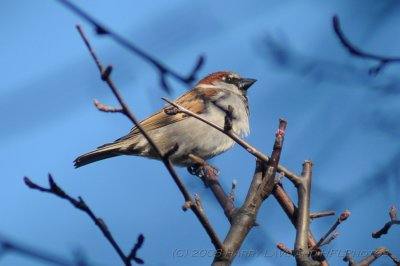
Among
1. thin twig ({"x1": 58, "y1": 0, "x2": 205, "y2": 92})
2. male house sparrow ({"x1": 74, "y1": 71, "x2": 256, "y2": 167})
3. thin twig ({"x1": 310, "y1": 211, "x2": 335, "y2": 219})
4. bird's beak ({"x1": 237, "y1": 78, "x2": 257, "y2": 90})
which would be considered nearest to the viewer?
thin twig ({"x1": 58, "y1": 0, "x2": 205, "y2": 92})

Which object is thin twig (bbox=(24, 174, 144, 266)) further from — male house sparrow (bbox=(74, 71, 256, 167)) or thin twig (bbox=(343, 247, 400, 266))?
male house sparrow (bbox=(74, 71, 256, 167))

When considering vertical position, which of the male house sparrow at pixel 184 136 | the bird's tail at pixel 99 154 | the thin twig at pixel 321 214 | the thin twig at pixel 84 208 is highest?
the male house sparrow at pixel 184 136

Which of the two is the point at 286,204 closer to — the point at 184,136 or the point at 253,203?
the point at 253,203

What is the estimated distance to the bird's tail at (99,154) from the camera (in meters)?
4.73

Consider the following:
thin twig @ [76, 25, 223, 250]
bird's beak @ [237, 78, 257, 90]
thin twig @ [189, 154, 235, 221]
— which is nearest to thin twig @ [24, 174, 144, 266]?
thin twig @ [76, 25, 223, 250]

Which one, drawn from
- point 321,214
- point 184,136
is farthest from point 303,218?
point 184,136

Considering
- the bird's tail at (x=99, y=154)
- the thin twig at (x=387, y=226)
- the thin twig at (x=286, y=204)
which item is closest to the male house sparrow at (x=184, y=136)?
the bird's tail at (x=99, y=154)

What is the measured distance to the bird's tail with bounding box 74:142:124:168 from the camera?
Answer: 15.5 feet

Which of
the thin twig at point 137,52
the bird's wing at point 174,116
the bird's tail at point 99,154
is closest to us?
the thin twig at point 137,52

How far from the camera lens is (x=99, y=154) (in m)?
4.82

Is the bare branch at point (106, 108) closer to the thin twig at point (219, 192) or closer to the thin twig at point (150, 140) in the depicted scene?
the thin twig at point (150, 140)

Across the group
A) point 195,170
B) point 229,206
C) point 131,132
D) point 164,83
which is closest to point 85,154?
point 131,132

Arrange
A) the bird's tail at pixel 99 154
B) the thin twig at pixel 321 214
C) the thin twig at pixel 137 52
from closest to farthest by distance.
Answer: the thin twig at pixel 137 52, the thin twig at pixel 321 214, the bird's tail at pixel 99 154

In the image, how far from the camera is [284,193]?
2430mm
